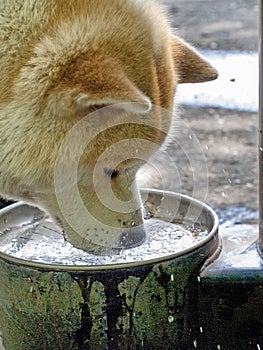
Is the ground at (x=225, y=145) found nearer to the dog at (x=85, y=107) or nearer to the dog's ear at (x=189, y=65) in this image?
the dog's ear at (x=189, y=65)

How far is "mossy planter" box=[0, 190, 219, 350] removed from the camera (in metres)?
1.89

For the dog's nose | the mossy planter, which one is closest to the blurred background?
the dog's nose

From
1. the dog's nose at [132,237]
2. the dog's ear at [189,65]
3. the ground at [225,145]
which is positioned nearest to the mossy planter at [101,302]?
the dog's nose at [132,237]

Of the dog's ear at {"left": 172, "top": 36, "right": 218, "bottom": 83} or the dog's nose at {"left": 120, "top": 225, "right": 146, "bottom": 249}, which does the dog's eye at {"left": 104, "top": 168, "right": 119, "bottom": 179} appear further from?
the dog's ear at {"left": 172, "top": 36, "right": 218, "bottom": 83}

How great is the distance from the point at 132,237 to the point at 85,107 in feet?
1.56

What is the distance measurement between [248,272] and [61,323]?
0.52 meters

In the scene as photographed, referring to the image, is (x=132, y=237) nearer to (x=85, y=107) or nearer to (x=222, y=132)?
(x=85, y=107)

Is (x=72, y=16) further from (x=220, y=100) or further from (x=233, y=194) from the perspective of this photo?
(x=220, y=100)

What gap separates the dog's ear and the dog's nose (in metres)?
0.49

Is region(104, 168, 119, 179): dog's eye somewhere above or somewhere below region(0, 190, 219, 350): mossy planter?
above

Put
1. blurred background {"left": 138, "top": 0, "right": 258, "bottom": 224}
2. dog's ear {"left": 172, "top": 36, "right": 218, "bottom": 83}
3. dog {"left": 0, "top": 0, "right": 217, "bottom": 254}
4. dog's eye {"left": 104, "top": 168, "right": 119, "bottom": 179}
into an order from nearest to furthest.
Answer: dog {"left": 0, "top": 0, "right": 217, "bottom": 254}
dog's eye {"left": 104, "top": 168, "right": 119, "bottom": 179}
dog's ear {"left": 172, "top": 36, "right": 218, "bottom": 83}
blurred background {"left": 138, "top": 0, "right": 258, "bottom": 224}

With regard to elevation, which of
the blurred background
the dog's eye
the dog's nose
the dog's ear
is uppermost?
the dog's ear

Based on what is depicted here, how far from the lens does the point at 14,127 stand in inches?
76.2

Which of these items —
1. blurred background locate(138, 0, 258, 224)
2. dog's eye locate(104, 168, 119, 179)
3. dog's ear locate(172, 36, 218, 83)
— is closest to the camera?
dog's eye locate(104, 168, 119, 179)
